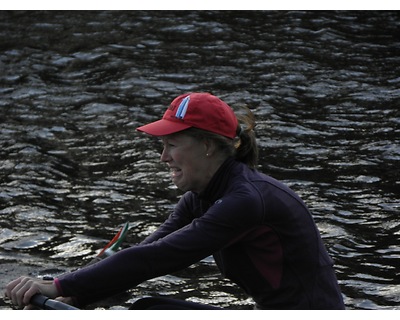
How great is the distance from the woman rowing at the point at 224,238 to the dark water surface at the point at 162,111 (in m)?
2.44

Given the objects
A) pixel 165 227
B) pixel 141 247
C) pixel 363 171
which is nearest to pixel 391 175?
pixel 363 171

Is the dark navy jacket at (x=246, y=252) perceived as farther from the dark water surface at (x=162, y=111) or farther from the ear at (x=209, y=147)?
the dark water surface at (x=162, y=111)

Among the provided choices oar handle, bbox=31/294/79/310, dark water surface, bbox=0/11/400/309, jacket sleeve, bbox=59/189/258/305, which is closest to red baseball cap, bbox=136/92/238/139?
jacket sleeve, bbox=59/189/258/305

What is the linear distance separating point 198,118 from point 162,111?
712cm

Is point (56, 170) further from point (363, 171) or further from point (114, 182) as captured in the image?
point (363, 171)

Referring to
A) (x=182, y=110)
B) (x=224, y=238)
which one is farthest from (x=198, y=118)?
(x=224, y=238)

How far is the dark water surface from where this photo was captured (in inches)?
320

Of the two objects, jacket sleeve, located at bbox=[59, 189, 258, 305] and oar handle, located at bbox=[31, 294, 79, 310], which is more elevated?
jacket sleeve, located at bbox=[59, 189, 258, 305]

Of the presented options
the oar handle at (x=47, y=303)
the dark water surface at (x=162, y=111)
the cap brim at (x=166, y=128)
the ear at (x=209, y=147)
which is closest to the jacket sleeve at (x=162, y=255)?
the oar handle at (x=47, y=303)

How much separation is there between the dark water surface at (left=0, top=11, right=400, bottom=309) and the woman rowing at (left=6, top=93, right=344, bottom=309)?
2435 mm

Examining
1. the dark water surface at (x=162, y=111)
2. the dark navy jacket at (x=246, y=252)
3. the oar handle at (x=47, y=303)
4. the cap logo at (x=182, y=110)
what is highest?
the cap logo at (x=182, y=110)

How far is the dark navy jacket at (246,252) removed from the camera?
14.4 ft

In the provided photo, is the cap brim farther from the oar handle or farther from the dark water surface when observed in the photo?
the dark water surface

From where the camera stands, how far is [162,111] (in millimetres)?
11672
